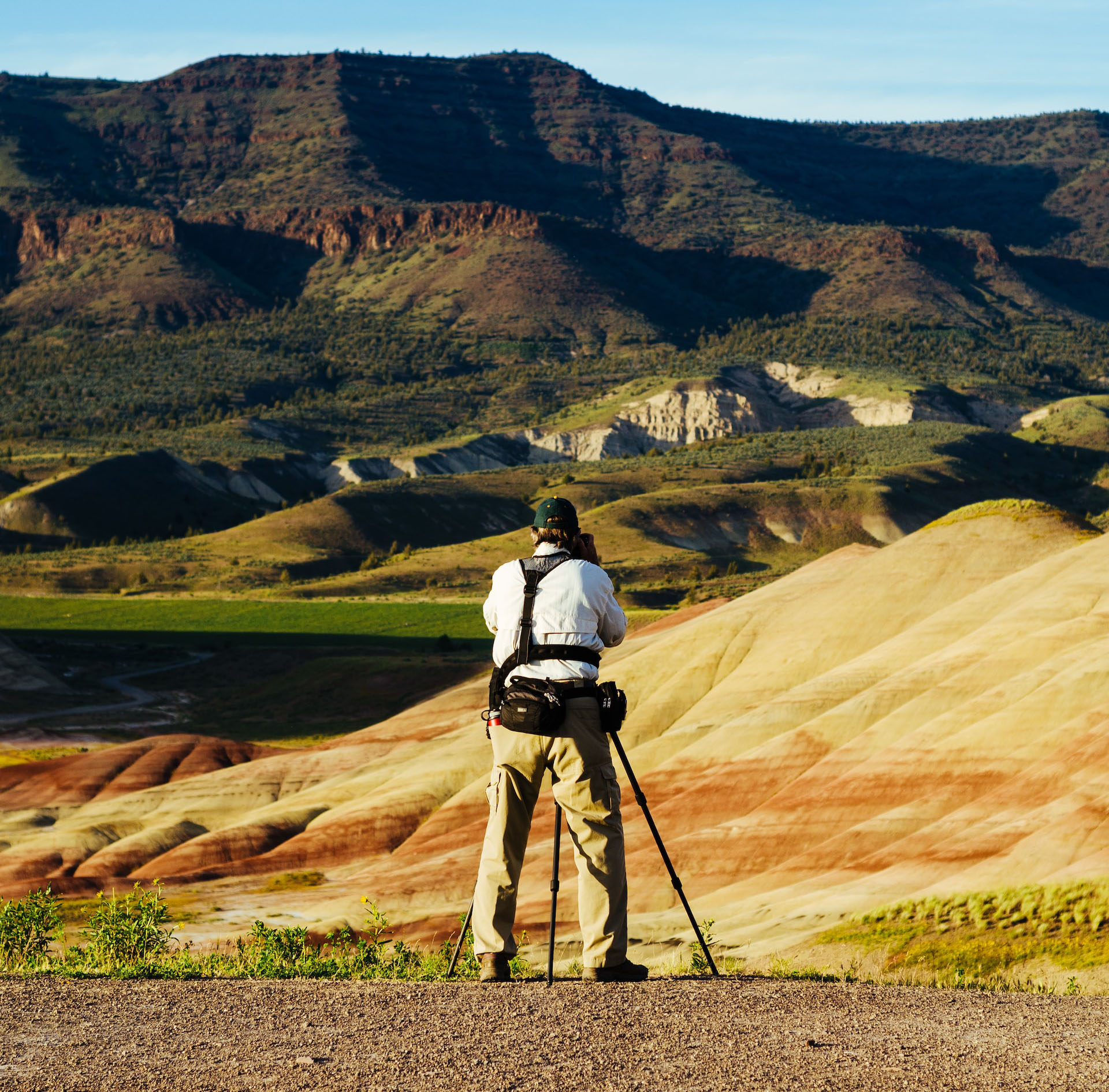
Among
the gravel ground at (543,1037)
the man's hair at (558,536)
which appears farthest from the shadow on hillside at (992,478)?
the gravel ground at (543,1037)

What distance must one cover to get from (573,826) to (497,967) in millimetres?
1115

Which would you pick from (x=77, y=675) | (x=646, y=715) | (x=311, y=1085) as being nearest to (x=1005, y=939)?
(x=311, y=1085)

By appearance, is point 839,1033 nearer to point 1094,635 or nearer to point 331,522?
point 1094,635

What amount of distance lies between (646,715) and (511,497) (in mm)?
122849

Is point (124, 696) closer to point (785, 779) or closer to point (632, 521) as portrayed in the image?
point (785, 779)

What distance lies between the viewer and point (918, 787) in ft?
80.1

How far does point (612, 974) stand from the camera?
9664mm

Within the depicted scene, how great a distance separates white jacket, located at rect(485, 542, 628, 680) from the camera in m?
9.95

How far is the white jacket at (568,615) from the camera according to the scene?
995 centimetres

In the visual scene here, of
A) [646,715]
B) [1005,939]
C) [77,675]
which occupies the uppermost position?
[1005,939]

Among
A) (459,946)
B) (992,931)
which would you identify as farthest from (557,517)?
(992,931)

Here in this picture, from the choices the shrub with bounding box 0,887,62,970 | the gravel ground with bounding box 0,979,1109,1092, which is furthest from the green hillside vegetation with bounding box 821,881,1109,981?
the shrub with bounding box 0,887,62,970

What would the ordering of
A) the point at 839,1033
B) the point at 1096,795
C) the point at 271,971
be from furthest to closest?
the point at 1096,795 < the point at 271,971 < the point at 839,1033

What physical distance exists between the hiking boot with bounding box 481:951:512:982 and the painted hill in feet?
19.5
